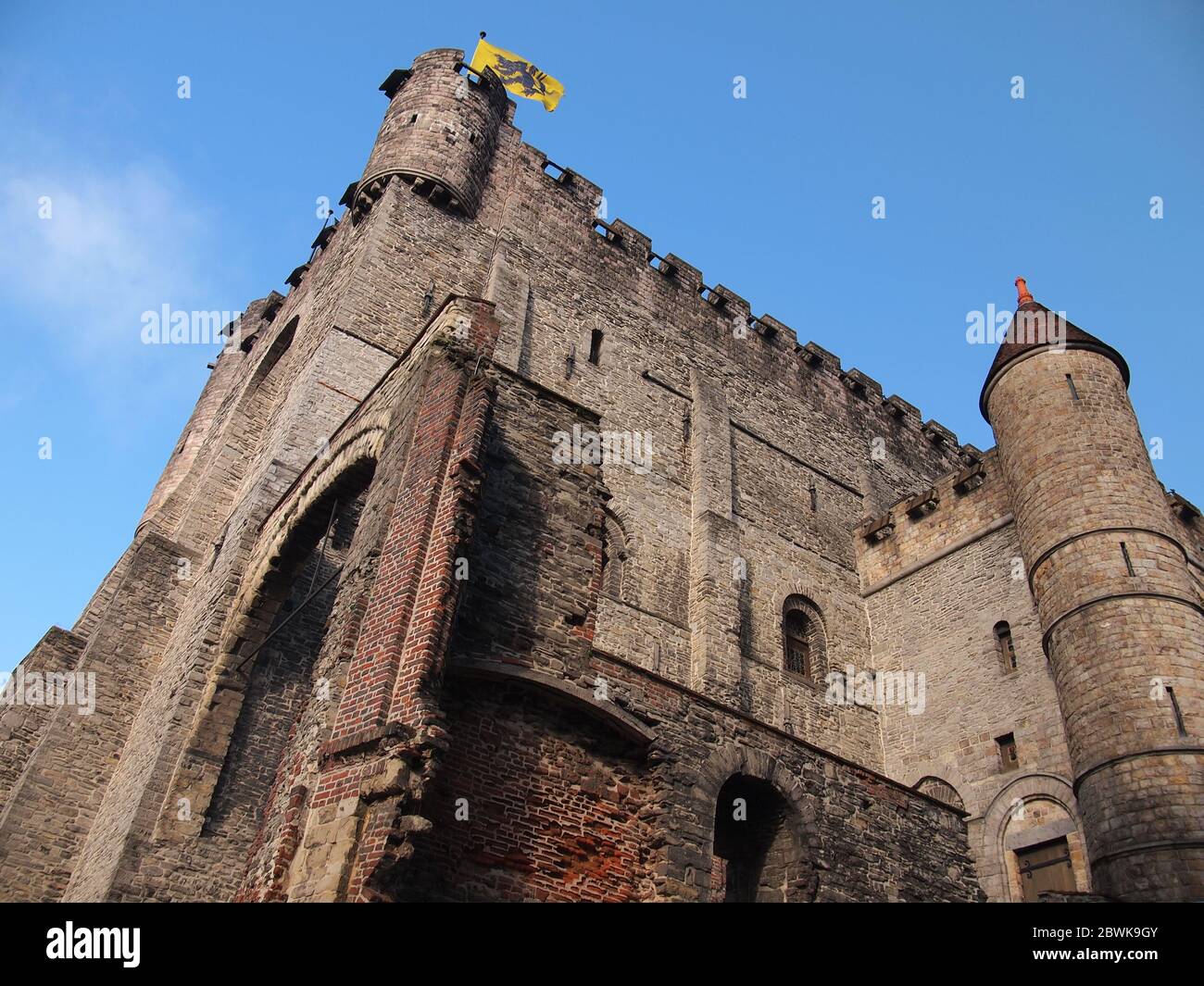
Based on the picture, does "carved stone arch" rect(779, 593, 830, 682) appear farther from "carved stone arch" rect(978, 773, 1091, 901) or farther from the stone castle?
"carved stone arch" rect(978, 773, 1091, 901)


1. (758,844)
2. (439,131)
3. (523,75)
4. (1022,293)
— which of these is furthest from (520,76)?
(758,844)

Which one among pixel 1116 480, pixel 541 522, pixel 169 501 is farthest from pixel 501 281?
pixel 1116 480

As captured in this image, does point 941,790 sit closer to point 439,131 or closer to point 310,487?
point 310,487

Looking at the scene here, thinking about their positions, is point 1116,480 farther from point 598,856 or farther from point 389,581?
point 389,581

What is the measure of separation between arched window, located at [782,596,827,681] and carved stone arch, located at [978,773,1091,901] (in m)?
4.18

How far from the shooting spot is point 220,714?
12.2 m

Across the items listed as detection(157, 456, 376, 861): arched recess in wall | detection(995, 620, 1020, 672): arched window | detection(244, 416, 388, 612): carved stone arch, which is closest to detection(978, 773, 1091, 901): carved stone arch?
detection(995, 620, 1020, 672): arched window

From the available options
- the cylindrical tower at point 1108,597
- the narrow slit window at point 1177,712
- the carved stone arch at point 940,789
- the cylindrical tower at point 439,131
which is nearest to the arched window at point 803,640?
the carved stone arch at point 940,789

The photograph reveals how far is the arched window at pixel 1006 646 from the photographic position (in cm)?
1571

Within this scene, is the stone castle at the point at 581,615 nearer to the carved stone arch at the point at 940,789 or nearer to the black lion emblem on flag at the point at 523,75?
the carved stone arch at the point at 940,789

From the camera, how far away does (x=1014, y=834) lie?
14.0m

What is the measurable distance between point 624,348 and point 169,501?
29.9ft

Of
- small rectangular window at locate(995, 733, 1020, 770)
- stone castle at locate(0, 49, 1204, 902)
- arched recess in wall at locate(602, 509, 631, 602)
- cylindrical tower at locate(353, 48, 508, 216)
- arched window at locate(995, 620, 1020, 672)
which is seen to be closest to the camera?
stone castle at locate(0, 49, 1204, 902)

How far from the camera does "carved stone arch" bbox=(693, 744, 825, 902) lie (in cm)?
944
